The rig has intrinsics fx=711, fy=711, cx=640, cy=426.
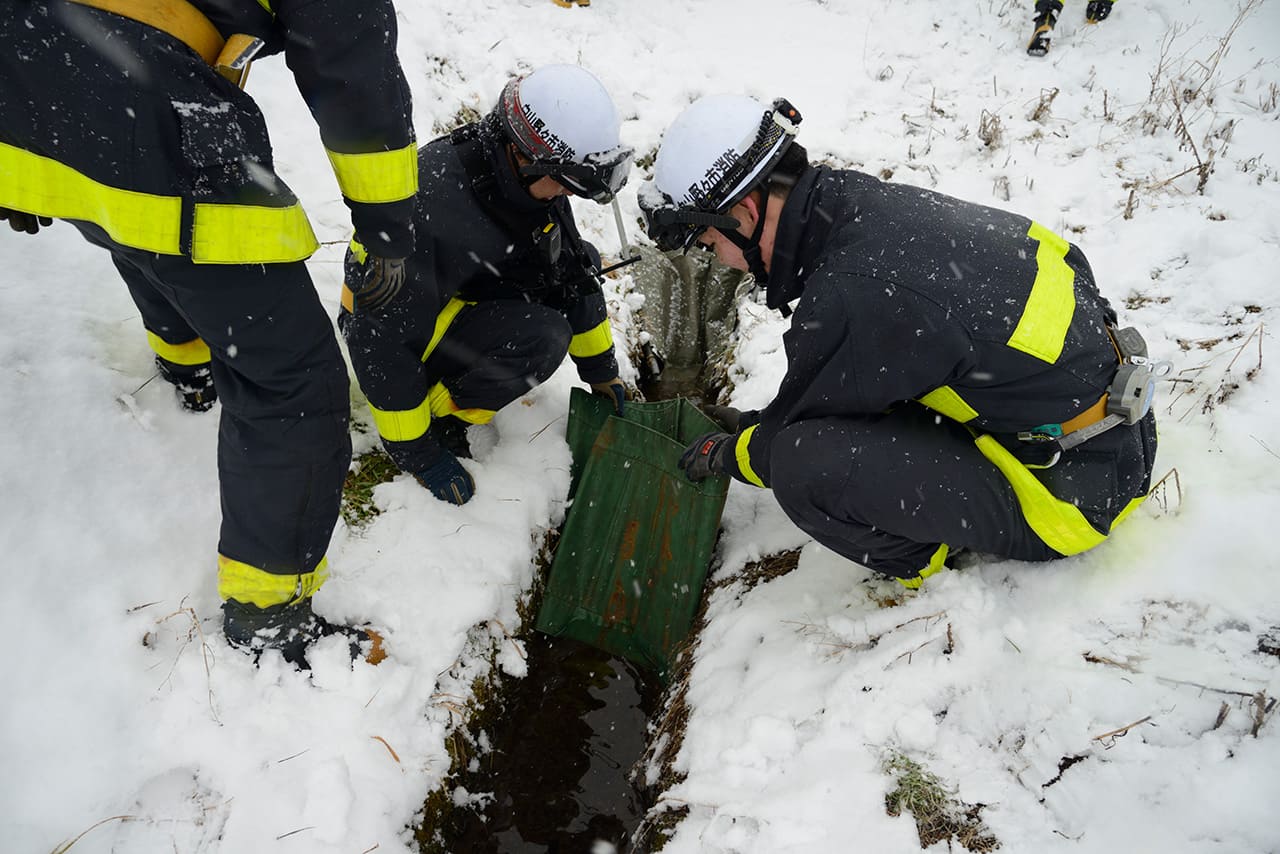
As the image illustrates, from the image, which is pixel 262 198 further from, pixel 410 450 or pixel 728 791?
pixel 728 791

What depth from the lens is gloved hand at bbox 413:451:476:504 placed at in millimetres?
2469

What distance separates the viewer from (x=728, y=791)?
177 cm

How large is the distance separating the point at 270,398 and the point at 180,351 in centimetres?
90

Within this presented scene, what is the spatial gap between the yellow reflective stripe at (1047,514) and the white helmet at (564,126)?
57.1 inches

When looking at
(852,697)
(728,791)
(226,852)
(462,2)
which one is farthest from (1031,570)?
(462,2)

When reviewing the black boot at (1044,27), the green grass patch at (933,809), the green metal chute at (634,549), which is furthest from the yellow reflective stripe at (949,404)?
the black boot at (1044,27)

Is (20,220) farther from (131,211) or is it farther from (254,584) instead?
(254,584)

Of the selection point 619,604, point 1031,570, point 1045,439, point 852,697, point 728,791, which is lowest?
point 619,604

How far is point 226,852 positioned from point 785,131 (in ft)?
7.24

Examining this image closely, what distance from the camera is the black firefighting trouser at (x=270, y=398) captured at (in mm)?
1511

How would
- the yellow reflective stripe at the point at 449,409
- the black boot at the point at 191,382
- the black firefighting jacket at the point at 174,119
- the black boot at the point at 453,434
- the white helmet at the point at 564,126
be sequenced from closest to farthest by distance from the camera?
the black firefighting jacket at the point at 174,119
the white helmet at the point at 564,126
the black boot at the point at 191,382
the yellow reflective stripe at the point at 449,409
the black boot at the point at 453,434

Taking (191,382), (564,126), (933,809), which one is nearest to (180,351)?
(191,382)

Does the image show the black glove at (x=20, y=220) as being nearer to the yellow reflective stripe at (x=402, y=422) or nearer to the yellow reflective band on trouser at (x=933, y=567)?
the yellow reflective stripe at (x=402, y=422)

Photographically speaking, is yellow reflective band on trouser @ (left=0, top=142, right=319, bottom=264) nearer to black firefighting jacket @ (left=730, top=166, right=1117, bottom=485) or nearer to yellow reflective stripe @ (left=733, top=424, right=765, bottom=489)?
black firefighting jacket @ (left=730, top=166, right=1117, bottom=485)
